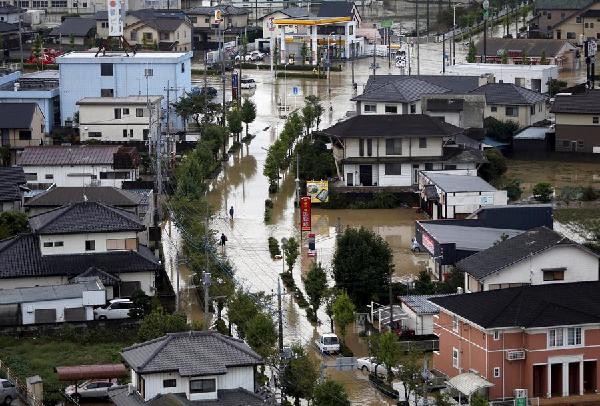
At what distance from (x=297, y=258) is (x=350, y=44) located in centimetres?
2115

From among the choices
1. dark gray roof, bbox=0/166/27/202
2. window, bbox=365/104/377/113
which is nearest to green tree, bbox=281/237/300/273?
dark gray roof, bbox=0/166/27/202

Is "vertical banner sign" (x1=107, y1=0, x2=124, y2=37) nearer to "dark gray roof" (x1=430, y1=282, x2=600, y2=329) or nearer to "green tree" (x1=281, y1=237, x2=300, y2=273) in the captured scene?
"green tree" (x1=281, y1=237, x2=300, y2=273)

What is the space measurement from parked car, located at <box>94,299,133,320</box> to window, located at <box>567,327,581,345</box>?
489cm

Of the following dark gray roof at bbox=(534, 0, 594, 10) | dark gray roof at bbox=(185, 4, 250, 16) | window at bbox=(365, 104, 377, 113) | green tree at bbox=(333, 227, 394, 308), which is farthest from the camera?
dark gray roof at bbox=(185, 4, 250, 16)

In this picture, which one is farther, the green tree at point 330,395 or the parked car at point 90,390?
the parked car at point 90,390

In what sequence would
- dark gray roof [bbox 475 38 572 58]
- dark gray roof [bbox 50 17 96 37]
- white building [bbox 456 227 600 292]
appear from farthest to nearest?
1. dark gray roof [bbox 50 17 96 37]
2. dark gray roof [bbox 475 38 572 58]
3. white building [bbox 456 227 600 292]

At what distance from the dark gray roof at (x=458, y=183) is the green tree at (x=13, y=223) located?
5.50 meters

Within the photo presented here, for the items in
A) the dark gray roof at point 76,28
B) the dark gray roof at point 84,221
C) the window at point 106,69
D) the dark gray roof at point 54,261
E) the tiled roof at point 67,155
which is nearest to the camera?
the dark gray roof at point 54,261

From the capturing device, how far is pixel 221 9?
44344mm

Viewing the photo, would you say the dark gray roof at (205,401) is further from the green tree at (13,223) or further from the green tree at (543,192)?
the green tree at (543,192)

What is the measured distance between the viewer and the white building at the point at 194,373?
13.2m

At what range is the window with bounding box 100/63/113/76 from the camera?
31.0m

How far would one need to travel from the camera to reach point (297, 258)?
66.6 ft

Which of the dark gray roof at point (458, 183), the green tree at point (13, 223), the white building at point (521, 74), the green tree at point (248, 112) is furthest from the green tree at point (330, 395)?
the white building at point (521, 74)
